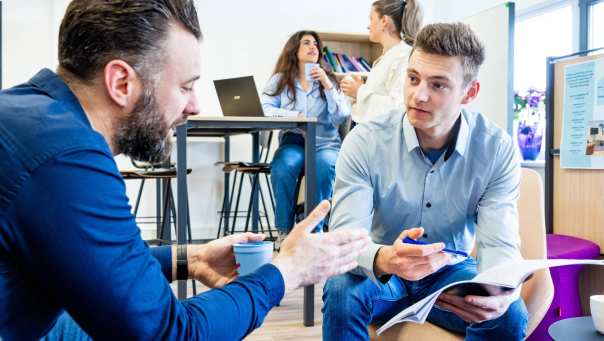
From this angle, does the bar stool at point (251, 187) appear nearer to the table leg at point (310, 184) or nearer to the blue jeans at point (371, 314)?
the table leg at point (310, 184)

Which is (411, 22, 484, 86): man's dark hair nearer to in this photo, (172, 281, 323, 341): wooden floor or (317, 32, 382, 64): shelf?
(172, 281, 323, 341): wooden floor

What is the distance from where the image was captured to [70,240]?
684 mm

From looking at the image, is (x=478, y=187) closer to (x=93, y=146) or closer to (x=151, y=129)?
(x=151, y=129)

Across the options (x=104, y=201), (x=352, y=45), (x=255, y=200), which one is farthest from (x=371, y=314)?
(x=352, y=45)

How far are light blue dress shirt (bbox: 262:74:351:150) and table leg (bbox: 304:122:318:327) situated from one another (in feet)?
2.82

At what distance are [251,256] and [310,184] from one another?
135cm

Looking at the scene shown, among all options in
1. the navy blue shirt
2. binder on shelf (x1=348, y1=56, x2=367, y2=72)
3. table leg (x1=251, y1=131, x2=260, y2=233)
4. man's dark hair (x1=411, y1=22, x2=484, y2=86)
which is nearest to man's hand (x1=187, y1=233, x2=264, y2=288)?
the navy blue shirt

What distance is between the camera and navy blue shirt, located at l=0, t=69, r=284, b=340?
0.68 m

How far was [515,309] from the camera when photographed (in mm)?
1201

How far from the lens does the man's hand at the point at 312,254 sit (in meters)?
0.90

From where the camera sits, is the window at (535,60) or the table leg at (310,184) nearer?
the table leg at (310,184)

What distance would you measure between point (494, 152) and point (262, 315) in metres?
0.82

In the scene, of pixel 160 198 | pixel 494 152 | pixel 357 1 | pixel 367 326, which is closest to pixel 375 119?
pixel 494 152

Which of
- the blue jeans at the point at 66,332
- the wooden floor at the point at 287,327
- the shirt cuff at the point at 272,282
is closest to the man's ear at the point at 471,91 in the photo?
the shirt cuff at the point at 272,282
